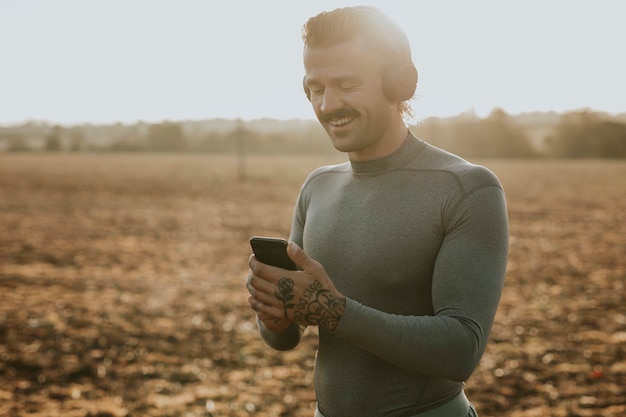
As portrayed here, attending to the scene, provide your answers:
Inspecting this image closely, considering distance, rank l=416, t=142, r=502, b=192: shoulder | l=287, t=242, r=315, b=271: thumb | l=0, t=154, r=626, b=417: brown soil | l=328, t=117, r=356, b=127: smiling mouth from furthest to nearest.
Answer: l=0, t=154, r=626, b=417: brown soil, l=328, t=117, r=356, b=127: smiling mouth, l=416, t=142, r=502, b=192: shoulder, l=287, t=242, r=315, b=271: thumb

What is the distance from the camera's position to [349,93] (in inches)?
76.8

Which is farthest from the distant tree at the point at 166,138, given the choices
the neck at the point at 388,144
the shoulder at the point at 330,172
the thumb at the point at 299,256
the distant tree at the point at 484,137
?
the thumb at the point at 299,256

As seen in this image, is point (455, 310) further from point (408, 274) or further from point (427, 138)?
point (427, 138)

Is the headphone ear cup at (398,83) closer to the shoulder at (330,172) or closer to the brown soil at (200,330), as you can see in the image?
the shoulder at (330,172)

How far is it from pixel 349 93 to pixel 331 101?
61 mm

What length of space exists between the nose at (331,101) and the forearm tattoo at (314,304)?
1.82 ft

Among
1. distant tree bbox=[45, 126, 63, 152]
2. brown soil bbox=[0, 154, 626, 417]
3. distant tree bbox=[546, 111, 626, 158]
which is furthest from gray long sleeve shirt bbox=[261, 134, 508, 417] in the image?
distant tree bbox=[45, 126, 63, 152]

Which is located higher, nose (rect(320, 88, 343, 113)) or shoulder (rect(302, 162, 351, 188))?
nose (rect(320, 88, 343, 113))

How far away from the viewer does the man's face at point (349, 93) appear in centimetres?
193

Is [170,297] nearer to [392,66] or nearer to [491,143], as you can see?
[392,66]

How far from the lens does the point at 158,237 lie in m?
14.3

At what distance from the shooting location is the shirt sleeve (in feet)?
5.64

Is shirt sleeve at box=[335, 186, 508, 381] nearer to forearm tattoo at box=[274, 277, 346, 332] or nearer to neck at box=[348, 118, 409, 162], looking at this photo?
forearm tattoo at box=[274, 277, 346, 332]

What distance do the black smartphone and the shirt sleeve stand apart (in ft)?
0.70
